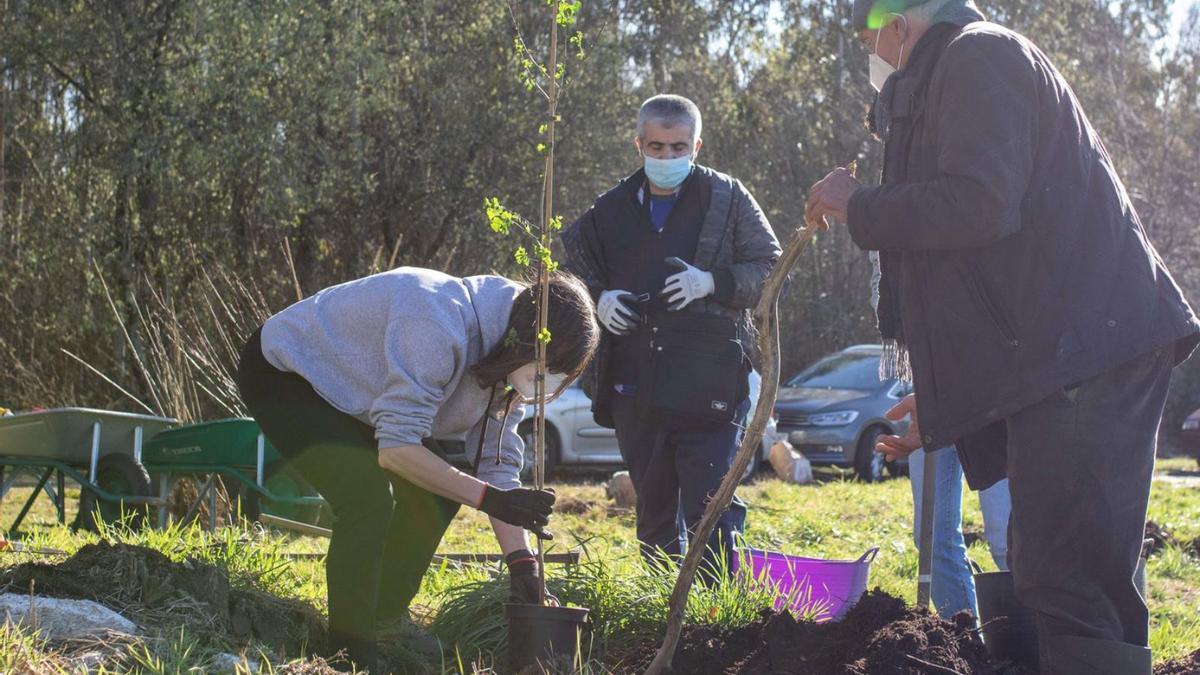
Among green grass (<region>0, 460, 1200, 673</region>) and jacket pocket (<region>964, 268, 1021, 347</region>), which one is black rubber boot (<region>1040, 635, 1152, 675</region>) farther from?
green grass (<region>0, 460, 1200, 673</region>)

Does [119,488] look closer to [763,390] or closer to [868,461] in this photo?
[763,390]

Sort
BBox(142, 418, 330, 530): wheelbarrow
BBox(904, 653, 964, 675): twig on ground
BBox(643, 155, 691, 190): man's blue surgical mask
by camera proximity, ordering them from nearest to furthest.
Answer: BBox(904, 653, 964, 675): twig on ground < BBox(643, 155, 691, 190): man's blue surgical mask < BBox(142, 418, 330, 530): wheelbarrow

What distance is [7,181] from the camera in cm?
1347

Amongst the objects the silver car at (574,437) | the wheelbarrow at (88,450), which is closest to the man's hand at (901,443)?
the wheelbarrow at (88,450)

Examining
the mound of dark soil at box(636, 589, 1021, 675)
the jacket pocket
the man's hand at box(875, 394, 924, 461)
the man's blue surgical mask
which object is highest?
the man's blue surgical mask

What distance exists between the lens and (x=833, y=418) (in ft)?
47.9

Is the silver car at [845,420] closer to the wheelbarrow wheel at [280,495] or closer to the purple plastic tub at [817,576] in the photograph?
the wheelbarrow wheel at [280,495]

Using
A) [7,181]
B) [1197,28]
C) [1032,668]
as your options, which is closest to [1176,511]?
[1032,668]

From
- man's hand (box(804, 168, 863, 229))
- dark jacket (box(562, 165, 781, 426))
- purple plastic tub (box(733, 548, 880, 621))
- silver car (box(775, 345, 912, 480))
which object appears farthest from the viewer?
silver car (box(775, 345, 912, 480))

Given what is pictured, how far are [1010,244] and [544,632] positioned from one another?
1494 mm

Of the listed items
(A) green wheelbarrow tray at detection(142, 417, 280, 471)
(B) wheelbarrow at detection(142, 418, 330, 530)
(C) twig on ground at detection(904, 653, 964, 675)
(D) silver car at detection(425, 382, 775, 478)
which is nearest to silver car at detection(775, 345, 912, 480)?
(D) silver car at detection(425, 382, 775, 478)

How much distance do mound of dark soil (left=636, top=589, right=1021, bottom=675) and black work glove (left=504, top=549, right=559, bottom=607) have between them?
363 mm

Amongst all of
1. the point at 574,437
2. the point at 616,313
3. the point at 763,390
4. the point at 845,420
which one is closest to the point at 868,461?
the point at 845,420

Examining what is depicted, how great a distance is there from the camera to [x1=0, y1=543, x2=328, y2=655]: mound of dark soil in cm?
380
